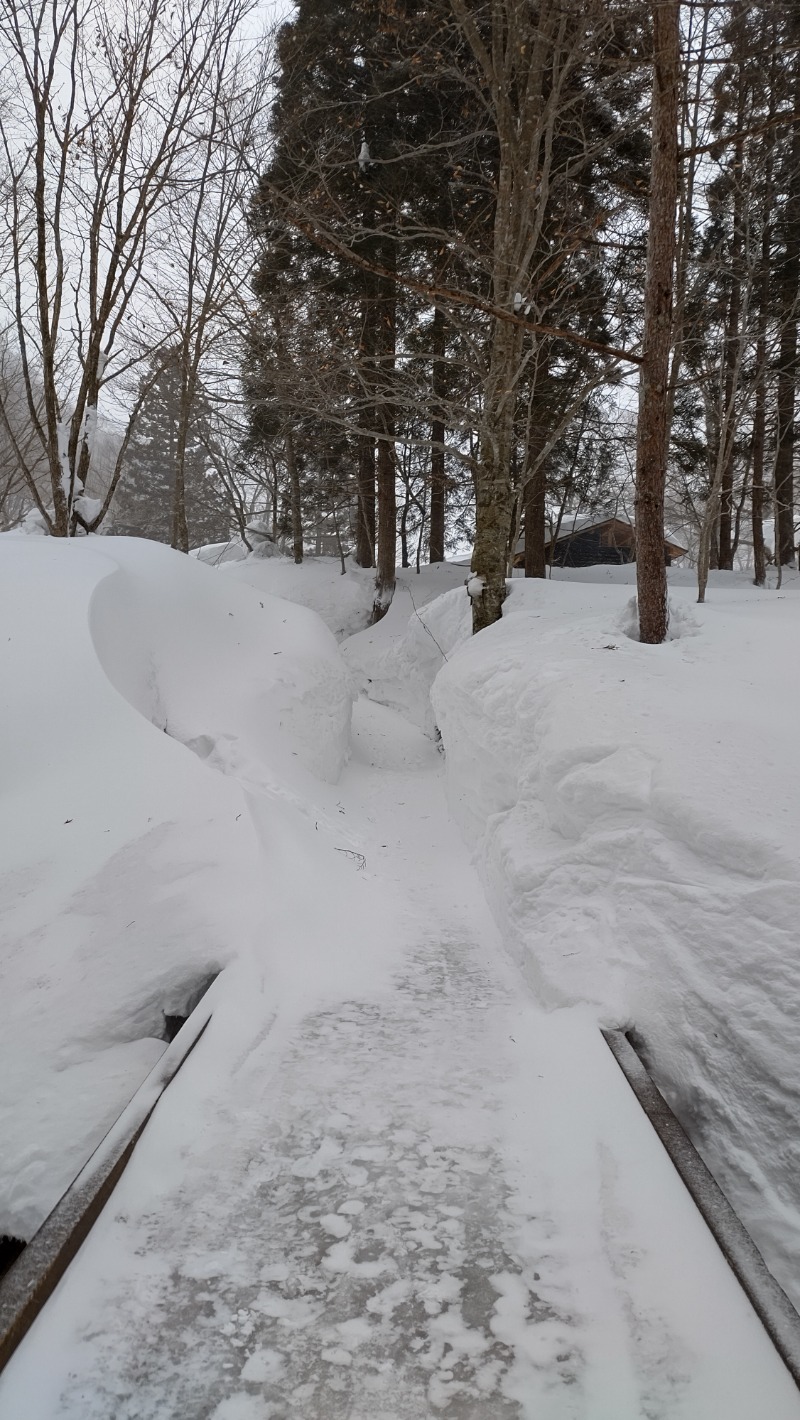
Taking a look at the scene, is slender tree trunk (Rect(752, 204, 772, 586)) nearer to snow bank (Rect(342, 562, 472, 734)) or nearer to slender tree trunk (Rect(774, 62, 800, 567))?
slender tree trunk (Rect(774, 62, 800, 567))

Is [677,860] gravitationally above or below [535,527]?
below

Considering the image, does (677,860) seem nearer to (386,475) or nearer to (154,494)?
(386,475)

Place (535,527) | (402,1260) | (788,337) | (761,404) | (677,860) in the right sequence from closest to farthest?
(402,1260) < (677,860) < (788,337) < (761,404) < (535,527)

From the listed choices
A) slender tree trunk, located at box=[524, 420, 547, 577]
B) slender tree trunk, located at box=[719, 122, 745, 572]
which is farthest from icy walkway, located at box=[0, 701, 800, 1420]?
slender tree trunk, located at box=[524, 420, 547, 577]

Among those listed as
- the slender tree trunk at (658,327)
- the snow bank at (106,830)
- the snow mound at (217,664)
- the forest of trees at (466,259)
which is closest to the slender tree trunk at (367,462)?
the forest of trees at (466,259)

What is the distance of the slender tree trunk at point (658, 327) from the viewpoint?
539cm

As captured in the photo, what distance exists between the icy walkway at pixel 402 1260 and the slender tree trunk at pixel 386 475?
11143 millimetres

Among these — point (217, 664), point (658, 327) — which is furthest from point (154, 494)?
point (658, 327)

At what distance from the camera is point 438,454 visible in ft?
50.6

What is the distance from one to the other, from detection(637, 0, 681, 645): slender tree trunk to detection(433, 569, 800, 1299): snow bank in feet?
1.95

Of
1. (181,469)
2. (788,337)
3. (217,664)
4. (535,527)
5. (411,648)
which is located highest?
(788,337)

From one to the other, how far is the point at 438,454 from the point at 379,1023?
14153mm

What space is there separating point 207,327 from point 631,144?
293 inches

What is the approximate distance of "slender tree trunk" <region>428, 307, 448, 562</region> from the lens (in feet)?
38.6
